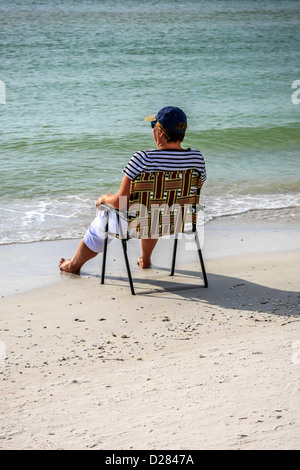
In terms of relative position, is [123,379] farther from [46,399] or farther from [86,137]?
[86,137]

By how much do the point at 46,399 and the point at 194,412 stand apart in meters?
0.77

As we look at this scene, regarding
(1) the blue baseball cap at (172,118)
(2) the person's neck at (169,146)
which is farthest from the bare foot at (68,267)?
(1) the blue baseball cap at (172,118)

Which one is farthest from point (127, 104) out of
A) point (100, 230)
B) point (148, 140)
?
point (100, 230)

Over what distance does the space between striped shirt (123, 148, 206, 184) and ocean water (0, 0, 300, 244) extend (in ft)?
7.93

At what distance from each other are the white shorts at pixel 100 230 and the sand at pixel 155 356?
33cm

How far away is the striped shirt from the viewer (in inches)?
186

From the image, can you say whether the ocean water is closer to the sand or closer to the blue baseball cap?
the sand

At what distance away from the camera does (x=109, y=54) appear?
21.7 meters

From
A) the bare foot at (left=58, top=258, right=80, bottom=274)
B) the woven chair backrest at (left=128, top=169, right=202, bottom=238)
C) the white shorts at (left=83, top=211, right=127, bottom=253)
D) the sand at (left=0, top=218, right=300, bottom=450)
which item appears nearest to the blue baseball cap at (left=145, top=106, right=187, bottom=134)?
the woven chair backrest at (left=128, top=169, right=202, bottom=238)

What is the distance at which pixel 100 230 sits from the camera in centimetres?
529

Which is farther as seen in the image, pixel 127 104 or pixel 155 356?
pixel 127 104

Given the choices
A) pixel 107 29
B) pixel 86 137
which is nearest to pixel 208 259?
pixel 86 137

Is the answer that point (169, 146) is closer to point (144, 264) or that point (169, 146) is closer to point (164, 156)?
point (164, 156)

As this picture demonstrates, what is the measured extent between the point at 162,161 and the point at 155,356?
5.14 feet
